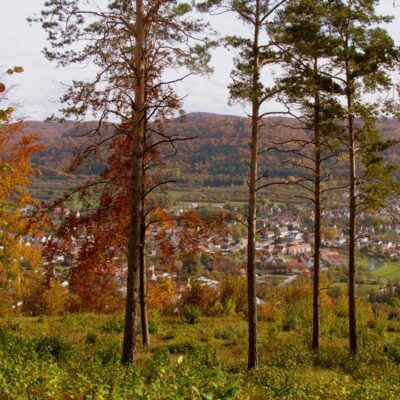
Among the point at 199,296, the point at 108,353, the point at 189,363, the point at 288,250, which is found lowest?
the point at 288,250

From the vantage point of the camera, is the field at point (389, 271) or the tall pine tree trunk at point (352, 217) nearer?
the tall pine tree trunk at point (352, 217)

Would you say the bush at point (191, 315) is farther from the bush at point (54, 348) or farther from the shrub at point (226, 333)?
the bush at point (54, 348)

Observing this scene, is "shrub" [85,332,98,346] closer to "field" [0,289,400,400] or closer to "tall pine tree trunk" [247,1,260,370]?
"field" [0,289,400,400]

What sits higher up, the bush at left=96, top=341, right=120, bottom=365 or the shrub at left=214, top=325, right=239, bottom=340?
the bush at left=96, top=341, right=120, bottom=365

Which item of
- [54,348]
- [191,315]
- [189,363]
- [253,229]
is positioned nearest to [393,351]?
[253,229]

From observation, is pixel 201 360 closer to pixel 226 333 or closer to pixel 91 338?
pixel 91 338

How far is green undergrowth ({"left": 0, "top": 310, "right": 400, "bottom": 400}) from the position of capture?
5289mm

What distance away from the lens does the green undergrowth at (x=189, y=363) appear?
5.29 meters

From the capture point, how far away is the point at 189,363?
10.2 m

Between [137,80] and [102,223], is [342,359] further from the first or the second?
[137,80]

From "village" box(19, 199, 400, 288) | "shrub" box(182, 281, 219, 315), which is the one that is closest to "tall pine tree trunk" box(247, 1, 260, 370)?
"shrub" box(182, 281, 219, 315)

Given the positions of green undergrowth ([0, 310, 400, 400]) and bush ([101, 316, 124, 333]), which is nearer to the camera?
green undergrowth ([0, 310, 400, 400])

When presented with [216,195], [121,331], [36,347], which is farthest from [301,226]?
[36,347]

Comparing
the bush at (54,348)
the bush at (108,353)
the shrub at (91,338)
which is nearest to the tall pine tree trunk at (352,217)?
the bush at (108,353)
